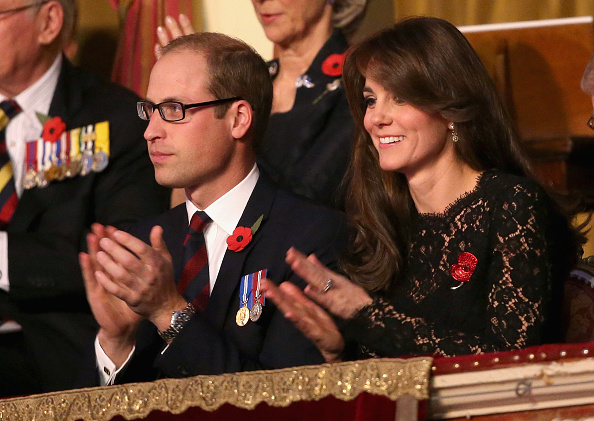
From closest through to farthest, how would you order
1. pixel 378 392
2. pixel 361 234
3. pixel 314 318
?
pixel 378 392 < pixel 314 318 < pixel 361 234

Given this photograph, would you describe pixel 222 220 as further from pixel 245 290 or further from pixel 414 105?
pixel 414 105

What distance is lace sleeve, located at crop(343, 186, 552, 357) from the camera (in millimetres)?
2004

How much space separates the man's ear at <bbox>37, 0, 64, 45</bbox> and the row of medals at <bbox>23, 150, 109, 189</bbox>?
20.0 inches

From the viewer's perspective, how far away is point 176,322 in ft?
7.09

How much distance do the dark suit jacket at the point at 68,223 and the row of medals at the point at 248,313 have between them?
743mm

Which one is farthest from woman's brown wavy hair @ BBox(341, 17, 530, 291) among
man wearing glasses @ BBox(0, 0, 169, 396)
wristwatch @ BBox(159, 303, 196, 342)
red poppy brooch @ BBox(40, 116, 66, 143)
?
red poppy brooch @ BBox(40, 116, 66, 143)

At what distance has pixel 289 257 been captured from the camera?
6.70ft

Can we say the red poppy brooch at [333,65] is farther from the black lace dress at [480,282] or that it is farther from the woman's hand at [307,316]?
the woman's hand at [307,316]

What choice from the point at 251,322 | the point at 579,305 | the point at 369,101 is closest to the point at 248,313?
the point at 251,322

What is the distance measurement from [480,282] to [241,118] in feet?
2.63

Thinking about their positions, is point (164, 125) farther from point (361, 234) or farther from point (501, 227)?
point (501, 227)

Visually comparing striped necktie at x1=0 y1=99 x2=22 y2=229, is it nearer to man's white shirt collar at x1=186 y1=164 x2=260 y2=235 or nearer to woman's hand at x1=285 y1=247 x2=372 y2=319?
man's white shirt collar at x1=186 y1=164 x2=260 y2=235

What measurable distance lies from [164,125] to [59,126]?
2.82 feet

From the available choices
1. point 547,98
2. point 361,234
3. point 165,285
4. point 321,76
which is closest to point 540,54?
point 547,98
